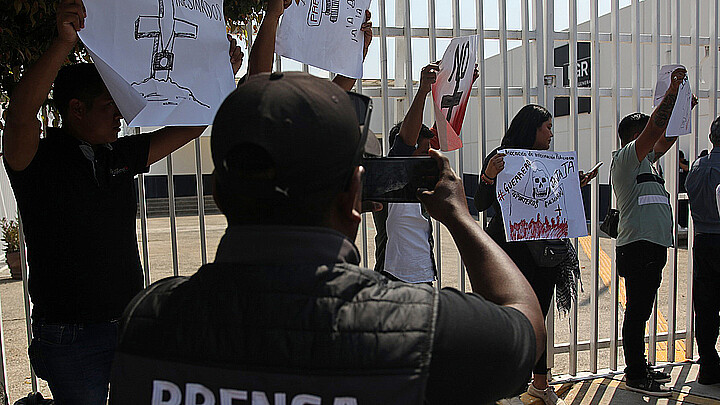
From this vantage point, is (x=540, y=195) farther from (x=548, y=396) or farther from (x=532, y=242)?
(x=548, y=396)

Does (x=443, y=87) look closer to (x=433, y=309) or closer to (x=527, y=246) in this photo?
(x=527, y=246)

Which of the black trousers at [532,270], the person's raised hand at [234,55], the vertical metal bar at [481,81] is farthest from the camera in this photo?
the vertical metal bar at [481,81]

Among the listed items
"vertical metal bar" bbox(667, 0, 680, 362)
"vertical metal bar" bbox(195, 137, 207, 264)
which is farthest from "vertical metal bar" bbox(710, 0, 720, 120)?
"vertical metal bar" bbox(195, 137, 207, 264)

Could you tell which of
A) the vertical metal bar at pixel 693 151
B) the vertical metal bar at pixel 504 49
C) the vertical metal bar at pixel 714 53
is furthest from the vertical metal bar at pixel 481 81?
the vertical metal bar at pixel 714 53

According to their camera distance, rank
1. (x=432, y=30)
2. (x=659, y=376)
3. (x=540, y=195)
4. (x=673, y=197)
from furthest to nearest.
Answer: (x=673, y=197)
(x=659, y=376)
(x=432, y=30)
(x=540, y=195)

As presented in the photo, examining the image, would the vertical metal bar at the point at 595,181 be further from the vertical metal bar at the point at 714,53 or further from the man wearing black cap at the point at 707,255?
the vertical metal bar at the point at 714,53

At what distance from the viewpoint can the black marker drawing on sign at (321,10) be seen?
9.88 feet

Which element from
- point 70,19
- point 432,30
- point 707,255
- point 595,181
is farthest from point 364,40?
point 707,255

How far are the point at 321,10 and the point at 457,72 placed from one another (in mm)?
843

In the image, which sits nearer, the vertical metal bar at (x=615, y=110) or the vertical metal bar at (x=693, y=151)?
the vertical metal bar at (x=615, y=110)

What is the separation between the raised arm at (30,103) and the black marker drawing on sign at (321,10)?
1236 millimetres

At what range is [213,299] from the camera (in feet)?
3.30

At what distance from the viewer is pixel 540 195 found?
365cm

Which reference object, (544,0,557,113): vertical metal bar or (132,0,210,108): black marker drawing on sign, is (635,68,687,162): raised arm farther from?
(132,0,210,108): black marker drawing on sign
